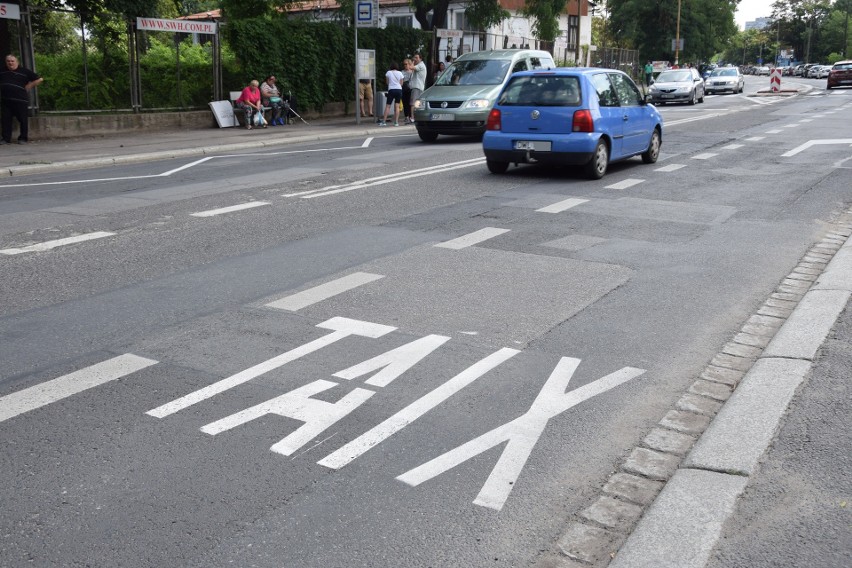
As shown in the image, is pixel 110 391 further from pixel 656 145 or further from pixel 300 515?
pixel 656 145

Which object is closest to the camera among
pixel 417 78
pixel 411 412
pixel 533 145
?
pixel 411 412

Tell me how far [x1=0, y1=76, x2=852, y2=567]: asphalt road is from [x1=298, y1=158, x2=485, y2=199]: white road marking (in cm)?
55

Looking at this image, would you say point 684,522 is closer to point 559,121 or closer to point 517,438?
point 517,438

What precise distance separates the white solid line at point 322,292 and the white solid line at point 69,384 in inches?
56.4

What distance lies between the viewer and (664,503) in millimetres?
3688

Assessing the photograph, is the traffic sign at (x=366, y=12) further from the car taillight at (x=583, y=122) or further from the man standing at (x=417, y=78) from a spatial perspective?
the car taillight at (x=583, y=122)

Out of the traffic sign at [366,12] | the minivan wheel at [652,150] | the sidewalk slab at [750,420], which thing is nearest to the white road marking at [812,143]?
the minivan wheel at [652,150]

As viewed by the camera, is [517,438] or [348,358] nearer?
[517,438]

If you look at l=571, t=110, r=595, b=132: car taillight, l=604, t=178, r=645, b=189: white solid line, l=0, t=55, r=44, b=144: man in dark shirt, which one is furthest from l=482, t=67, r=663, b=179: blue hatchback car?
l=0, t=55, r=44, b=144: man in dark shirt

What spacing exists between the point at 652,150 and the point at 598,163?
272cm

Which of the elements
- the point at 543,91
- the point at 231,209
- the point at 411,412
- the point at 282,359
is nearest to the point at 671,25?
the point at 543,91

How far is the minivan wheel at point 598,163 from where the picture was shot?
45.4 feet

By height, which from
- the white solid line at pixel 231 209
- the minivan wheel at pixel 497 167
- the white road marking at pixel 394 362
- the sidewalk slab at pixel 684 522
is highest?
the minivan wheel at pixel 497 167

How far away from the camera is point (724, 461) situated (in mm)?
4059
